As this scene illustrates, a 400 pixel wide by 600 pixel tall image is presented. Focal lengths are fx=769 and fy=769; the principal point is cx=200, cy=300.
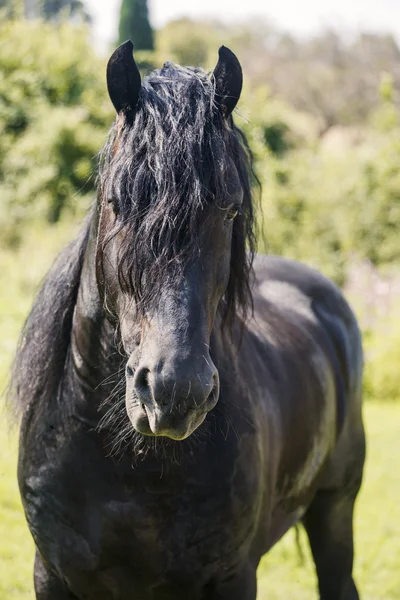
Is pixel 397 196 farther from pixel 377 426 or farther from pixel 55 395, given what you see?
pixel 55 395

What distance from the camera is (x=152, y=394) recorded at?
1.56 m

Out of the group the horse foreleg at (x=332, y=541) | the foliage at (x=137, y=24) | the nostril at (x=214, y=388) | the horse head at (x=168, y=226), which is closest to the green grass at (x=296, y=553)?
the horse foreleg at (x=332, y=541)

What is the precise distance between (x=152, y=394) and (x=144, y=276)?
0.98 ft

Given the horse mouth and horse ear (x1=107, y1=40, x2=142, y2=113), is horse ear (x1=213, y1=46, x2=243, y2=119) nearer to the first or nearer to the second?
horse ear (x1=107, y1=40, x2=142, y2=113)

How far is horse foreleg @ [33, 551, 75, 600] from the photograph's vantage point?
229 centimetres

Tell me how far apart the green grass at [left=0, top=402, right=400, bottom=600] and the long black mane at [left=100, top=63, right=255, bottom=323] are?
212 cm

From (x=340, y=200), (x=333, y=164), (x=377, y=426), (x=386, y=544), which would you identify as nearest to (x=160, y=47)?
(x=333, y=164)

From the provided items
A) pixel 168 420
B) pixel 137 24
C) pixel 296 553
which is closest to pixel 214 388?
pixel 168 420

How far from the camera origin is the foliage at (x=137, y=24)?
83.4ft

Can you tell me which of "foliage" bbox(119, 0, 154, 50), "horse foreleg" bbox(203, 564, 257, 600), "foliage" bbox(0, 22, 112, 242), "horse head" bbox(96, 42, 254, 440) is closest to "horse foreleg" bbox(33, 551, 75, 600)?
"horse foreleg" bbox(203, 564, 257, 600)

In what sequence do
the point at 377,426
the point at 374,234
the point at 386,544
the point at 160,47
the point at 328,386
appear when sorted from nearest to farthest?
the point at 328,386 → the point at 386,544 → the point at 377,426 → the point at 374,234 → the point at 160,47

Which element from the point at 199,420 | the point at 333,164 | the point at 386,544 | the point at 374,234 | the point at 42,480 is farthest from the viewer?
the point at 333,164

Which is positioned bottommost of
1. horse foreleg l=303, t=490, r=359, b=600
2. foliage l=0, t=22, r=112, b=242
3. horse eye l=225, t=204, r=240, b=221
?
horse foreleg l=303, t=490, r=359, b=600

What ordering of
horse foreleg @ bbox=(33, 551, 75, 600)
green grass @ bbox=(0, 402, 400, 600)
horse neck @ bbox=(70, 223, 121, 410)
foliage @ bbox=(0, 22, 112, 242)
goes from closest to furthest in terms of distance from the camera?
horse neck @ bbox=(70, 223, 121, 410) → horse foreleg @ bbox=(33, 551, 75, 600) → green grass @ bbox=(0, 402, 400, 600) → foliage @ bbox=(0, 22, 112, 242)
